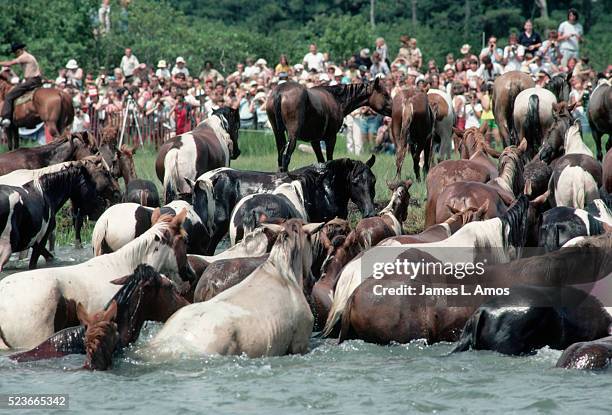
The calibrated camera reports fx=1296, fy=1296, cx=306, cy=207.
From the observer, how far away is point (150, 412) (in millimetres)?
8406

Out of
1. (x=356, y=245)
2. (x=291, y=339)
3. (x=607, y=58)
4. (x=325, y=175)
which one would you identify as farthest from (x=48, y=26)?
(x=291, y=339)

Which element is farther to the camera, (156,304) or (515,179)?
(515,179)

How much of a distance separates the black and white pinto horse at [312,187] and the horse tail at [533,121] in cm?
462

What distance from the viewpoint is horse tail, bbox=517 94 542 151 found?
60.1 ft

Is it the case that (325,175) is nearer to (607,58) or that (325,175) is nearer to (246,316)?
(246,316)

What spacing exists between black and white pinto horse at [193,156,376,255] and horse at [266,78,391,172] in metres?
3.76

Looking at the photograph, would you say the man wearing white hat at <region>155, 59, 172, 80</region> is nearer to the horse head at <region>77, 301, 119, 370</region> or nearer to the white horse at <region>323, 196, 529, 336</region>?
the white horse at <region>323, 196, 529, 336</region>

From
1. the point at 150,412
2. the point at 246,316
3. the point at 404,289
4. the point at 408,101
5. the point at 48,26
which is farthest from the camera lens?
the point at 48,26

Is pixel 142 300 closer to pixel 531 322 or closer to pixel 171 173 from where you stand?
pixel 531 322

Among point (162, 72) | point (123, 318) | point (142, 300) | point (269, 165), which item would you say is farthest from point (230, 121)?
point (162, 72)

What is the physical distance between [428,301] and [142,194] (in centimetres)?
583

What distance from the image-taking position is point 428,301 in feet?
33.1

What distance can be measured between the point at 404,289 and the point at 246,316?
144cm
